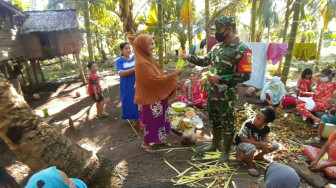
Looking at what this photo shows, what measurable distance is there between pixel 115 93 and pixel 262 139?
6.35 meters

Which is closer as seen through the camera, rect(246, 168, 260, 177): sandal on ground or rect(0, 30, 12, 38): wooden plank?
rect(246, 168, 260, 177): sandal on ground

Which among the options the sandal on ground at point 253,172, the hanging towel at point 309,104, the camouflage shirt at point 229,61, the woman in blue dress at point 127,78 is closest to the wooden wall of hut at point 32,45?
the woman in blue dress at point 127,78

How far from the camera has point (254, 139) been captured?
3176 mm

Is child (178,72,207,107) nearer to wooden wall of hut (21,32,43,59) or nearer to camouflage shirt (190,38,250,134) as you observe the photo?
camouflage shirt (190,38,250,134)

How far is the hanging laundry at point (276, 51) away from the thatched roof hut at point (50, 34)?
9.00 metres

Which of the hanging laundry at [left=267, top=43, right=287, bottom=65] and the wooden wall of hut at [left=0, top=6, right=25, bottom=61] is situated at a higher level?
the wooden wall of hut at [left=0, top=6, right=25, bottom=61]

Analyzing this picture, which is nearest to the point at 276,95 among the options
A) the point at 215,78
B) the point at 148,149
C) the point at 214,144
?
the point at 214,144

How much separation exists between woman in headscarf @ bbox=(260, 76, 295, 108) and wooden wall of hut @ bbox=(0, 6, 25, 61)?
972cm

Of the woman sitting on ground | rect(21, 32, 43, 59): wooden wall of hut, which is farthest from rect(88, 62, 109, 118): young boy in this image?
rect(21, 32, 43, 59): wooden wall of hut

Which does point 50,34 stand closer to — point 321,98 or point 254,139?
point 254,139

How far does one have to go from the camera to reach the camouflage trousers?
9.85ft

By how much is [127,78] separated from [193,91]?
243cm

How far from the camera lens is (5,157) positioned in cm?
353

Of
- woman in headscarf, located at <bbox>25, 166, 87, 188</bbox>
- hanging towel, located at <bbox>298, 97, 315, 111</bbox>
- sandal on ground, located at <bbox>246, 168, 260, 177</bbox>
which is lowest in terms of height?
sandal on ground, located at <bbox>246, 168, 260, 177</bbox>
